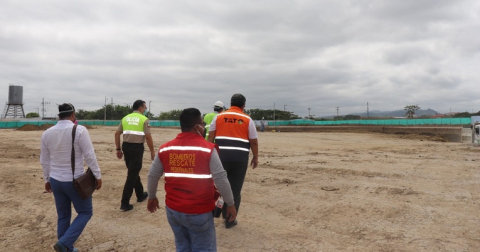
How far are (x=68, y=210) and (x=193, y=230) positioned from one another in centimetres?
199

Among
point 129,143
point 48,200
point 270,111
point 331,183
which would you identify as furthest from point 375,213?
point 270,111

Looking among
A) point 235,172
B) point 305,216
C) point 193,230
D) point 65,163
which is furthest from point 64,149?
point 305,216

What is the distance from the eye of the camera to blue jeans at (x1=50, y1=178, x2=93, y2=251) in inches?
134

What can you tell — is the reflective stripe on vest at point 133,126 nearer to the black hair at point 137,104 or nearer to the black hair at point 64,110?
the black hair at point 137,104

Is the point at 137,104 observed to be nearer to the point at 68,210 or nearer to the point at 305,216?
the point at 68,210

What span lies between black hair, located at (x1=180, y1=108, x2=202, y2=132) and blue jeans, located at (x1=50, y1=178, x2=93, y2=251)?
1707 mm

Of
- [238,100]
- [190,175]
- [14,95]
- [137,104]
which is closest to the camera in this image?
[190,175]

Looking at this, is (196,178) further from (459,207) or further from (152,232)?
(459,207)

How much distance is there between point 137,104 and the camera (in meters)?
5.41

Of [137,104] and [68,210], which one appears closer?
[68,210]

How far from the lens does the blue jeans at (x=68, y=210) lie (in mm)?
3398

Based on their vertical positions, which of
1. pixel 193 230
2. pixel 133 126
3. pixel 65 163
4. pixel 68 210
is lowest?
pixel 68 210

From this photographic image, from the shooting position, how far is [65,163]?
339cm

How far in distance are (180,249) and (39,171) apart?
7892mm
